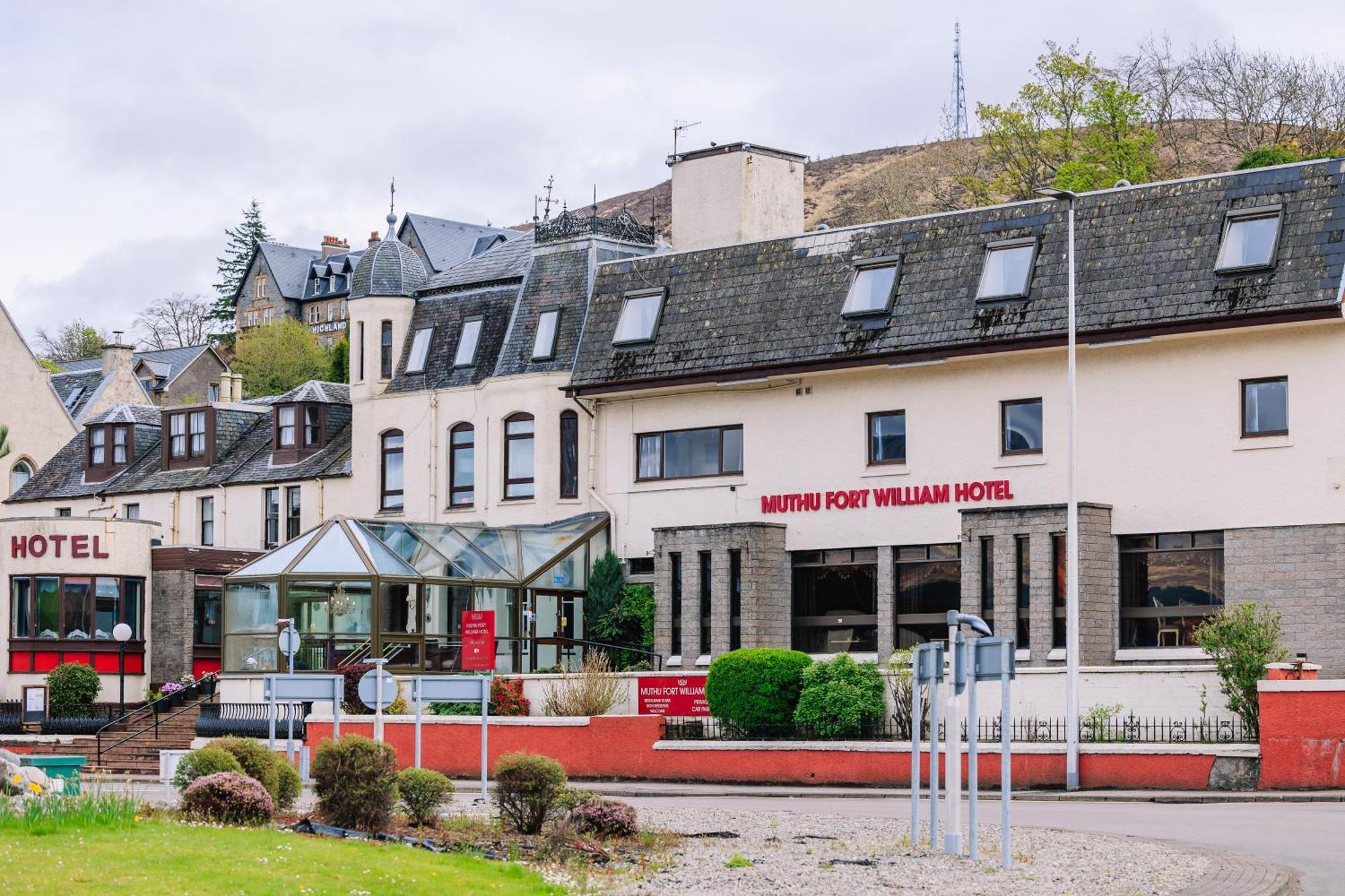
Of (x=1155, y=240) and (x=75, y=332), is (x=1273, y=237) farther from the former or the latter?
(x=75, y=332)

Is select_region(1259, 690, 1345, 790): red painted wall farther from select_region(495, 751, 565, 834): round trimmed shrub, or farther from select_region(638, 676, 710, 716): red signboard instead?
select_region(495, 751, 565, 834): round trimmed shrub

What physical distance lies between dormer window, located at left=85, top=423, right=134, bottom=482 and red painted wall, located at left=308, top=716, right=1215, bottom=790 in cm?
2159

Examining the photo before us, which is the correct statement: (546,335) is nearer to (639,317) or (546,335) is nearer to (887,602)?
(639,317)

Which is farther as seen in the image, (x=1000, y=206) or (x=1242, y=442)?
(x=1000, y=206)

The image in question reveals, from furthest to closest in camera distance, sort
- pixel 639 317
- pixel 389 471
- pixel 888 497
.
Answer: pixel 389 471, pixel 639 317, pixel 888 497

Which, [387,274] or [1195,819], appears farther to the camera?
[387,274]

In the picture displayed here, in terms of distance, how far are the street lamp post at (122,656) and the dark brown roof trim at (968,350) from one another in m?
12.9

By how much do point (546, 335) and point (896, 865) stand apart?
29074 millimetres

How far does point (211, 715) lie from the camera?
139 feet

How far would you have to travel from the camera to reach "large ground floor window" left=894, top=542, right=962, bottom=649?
3828cm

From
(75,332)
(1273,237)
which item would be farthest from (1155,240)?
(75,332)

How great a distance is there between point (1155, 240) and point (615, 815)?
66.9 feet

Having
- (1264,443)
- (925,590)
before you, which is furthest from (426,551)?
(1264,443)

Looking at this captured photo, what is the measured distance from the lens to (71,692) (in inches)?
1907
